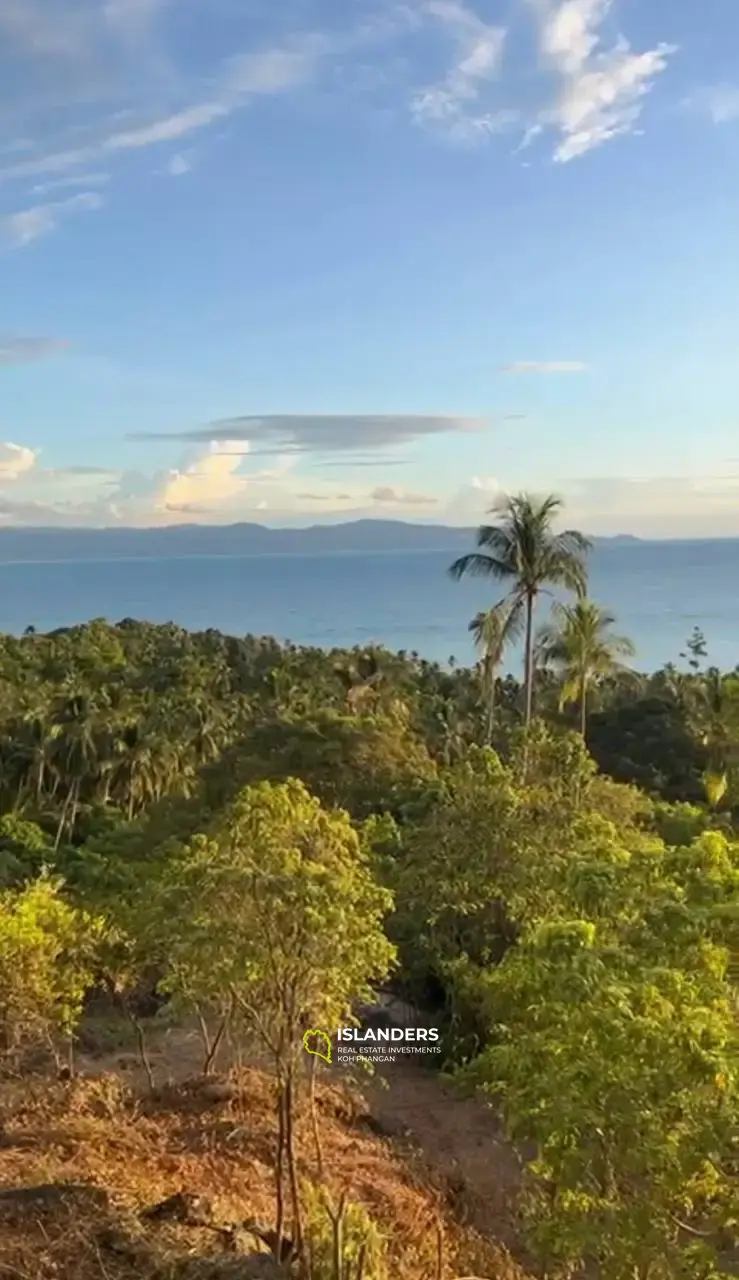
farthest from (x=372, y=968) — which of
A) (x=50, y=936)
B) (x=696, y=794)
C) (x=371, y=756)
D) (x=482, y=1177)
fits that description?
(x=696, y=794)

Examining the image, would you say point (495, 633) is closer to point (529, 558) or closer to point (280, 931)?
point (529, 558)

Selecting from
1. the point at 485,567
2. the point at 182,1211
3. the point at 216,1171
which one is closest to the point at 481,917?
the point at 216,1171

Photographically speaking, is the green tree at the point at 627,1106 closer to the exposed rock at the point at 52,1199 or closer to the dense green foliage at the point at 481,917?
the dense green foliage at the point at 481,917

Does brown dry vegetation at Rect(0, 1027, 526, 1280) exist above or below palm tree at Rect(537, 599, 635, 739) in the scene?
below

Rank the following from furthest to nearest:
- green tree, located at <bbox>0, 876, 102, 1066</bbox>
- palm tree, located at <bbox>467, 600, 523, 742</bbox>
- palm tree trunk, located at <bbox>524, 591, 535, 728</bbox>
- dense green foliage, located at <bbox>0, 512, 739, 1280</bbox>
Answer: palm tree trunk, located at <bbox>524, 591, 535, 728</bbox> < palm tree, located at <bbox>467, 600, 523, 742</bbox> < green tree, located at <bbox>0, 876, 102, 1066</bbox> < dense green foliage, located at <bbox>0, 512, 739, 1280</bbox>

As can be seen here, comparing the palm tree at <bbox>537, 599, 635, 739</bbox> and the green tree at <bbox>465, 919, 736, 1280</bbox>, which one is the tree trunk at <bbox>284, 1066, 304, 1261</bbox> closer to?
the green tree at <bbox>465, 919, 736, 1280</bbox>

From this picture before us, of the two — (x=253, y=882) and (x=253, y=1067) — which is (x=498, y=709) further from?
(x=253, y=882)

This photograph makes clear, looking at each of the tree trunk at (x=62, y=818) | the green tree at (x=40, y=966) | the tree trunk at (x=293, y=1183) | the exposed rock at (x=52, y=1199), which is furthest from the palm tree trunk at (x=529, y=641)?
the exposed rock at (x=52, y=1199)

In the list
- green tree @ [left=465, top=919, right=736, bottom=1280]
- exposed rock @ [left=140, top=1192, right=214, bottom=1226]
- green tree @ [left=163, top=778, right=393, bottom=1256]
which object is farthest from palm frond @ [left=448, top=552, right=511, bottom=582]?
green tree @ [left=465, top=919, right=736, bottom=1280]
